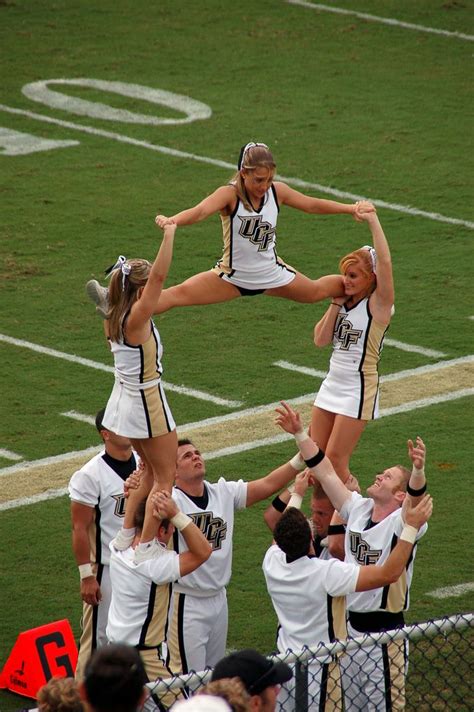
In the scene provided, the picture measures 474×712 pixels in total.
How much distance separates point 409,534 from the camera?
6.49 m

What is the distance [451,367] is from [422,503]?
5.44 metres

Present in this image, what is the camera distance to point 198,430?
10781mm

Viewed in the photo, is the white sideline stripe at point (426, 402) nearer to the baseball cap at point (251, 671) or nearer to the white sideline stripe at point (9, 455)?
the white sideline stripe at point (9, 455)

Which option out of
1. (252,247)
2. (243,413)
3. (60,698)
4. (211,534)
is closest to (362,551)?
(211,534)

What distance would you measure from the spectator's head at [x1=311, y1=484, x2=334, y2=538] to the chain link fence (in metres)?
0.75

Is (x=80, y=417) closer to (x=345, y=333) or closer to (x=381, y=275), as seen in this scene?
(x=345, y=333)

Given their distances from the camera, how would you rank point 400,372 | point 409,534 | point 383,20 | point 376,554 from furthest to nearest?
point 383,20, point 400,372, point 376,554, point 409,534

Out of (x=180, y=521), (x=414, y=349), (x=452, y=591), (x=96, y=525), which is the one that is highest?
(x=180, y=521)

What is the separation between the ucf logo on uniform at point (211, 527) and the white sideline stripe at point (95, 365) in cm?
414

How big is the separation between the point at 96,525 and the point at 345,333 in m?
1.87

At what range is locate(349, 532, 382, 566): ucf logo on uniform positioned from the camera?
696 cm

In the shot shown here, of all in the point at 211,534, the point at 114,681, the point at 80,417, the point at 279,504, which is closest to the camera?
the point at 114,681

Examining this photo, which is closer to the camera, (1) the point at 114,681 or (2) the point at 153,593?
(1) the point at 114,681

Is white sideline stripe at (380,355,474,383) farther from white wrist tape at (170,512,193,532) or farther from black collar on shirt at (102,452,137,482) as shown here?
white wrist tape at (170,512,193,532)
